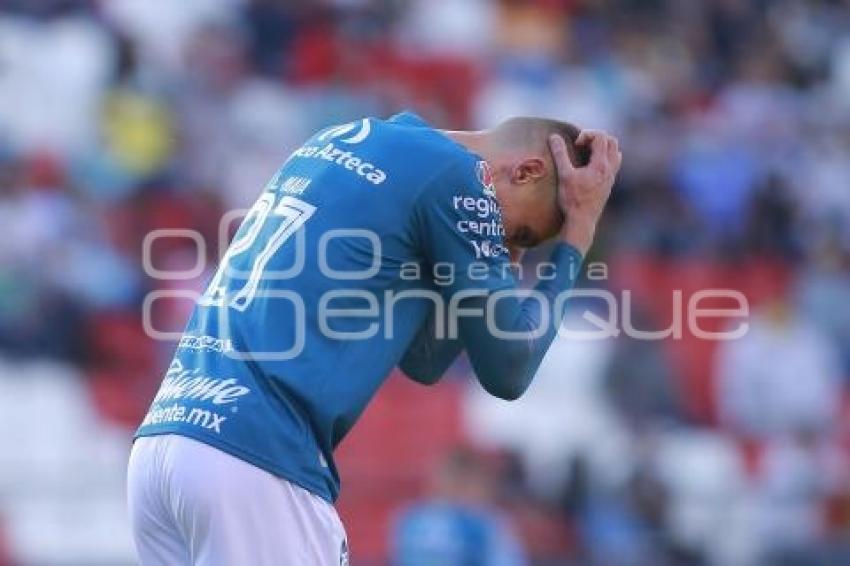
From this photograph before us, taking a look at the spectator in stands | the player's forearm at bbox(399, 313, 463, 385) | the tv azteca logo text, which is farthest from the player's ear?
the spectator in stands

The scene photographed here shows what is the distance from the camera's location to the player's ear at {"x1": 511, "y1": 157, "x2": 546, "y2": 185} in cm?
482

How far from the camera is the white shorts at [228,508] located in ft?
14.4

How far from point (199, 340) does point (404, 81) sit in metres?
8.70

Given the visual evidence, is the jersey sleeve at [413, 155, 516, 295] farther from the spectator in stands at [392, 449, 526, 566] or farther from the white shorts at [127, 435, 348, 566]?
the spectator in stands at [392, 449, 526, 566]

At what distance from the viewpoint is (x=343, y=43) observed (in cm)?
1324

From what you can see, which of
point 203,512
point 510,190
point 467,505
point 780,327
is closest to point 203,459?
point 203,512

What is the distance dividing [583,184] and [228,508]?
1.28 m

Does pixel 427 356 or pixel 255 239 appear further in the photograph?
pixel 427 356

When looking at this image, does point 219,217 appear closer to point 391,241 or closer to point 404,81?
point 404,81

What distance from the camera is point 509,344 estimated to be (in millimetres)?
4629

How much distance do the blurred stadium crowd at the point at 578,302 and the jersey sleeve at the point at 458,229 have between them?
3.55m

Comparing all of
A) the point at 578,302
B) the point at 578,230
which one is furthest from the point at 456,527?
the point at 578,302

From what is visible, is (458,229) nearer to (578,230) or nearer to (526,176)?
(526,176)

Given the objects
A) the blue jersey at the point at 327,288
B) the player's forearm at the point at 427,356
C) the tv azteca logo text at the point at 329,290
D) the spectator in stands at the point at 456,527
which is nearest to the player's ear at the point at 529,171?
the blue jersey at the point at 327,288
